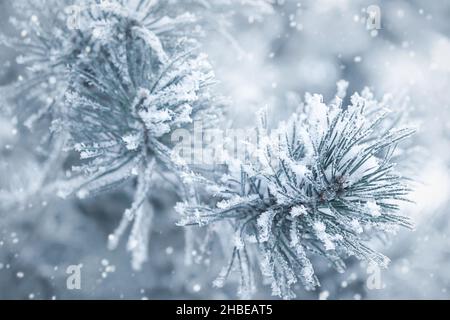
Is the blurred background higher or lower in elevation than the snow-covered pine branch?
higher

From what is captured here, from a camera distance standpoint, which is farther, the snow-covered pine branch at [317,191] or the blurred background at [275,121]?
the blurred background at [275,121]

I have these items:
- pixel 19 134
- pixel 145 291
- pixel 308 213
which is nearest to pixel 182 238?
pixel 145 291

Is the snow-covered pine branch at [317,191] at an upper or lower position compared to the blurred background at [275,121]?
lower

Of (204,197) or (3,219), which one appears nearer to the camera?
(204,197)

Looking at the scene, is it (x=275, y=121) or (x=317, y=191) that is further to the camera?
(x=275, y=121)
